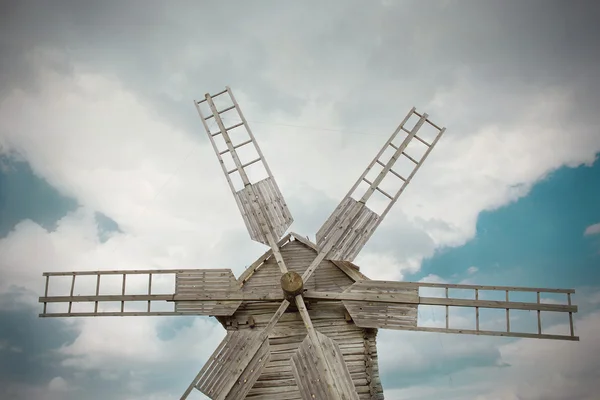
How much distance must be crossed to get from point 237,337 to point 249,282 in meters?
1.12

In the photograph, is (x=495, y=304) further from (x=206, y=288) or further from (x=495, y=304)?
(x=206, y=288)

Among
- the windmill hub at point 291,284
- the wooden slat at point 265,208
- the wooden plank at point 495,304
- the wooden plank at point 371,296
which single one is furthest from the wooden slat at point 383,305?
the wooden slat at point 265,208

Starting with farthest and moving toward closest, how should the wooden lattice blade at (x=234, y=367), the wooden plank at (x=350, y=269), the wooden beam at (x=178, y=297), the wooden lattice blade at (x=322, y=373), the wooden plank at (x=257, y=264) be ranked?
the wooden plank at (x=257, y=264) → the wooden plank at (x=350, y=269) → the wooden beam at (x=178, y=297) → the wooden lattice blade at (x=234, y=367) → the wooden lattice blade at (x=322, y=373)

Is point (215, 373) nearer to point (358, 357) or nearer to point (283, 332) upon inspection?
point (283, 332)

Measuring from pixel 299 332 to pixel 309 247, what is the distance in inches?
63.5

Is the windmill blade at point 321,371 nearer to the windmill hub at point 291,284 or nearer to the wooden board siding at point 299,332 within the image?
the windmill hub at point 291,284

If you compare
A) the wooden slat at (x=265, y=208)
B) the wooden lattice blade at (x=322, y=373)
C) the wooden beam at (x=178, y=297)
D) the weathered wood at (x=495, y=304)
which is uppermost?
the wooden slat at (x=265, y=208)

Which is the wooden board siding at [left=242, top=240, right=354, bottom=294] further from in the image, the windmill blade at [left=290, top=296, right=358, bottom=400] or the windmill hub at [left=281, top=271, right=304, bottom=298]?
the windmill blade at [left=290, top=296, right=358, bottom=400]

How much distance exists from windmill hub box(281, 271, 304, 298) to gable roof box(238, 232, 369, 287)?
2.97 ft

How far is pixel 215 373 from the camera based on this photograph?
992cm

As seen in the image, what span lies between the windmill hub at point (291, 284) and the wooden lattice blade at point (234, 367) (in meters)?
0.84

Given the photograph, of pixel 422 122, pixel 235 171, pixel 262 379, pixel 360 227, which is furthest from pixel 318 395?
pixel 422 122

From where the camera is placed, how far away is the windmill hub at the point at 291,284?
9.91 metres

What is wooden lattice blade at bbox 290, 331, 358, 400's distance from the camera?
8.86m
